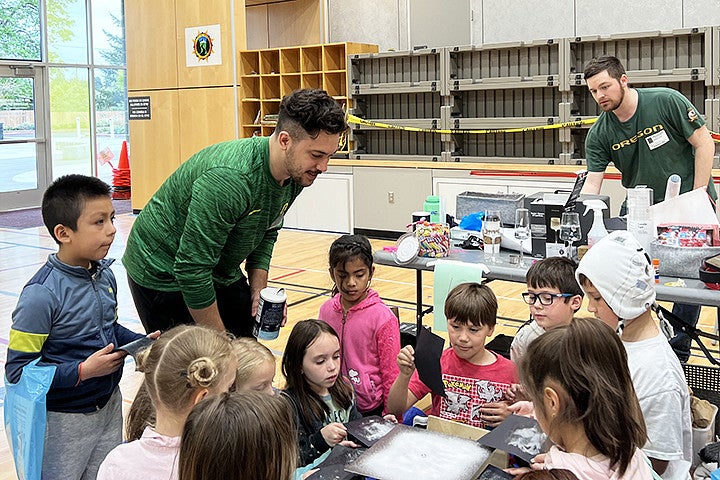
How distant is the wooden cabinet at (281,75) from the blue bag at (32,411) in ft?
24.6

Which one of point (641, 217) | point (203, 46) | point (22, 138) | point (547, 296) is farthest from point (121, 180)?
point (547, 296)

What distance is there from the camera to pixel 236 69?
10062mm

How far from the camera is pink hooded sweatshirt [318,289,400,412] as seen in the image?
3043 millimetres

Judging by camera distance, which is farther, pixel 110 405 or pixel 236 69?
pixel 236 69

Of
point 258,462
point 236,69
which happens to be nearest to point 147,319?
point 258,462

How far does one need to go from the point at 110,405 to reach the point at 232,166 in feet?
2.94

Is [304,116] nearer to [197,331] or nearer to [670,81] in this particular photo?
[197,331]

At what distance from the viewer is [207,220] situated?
2.33 meters

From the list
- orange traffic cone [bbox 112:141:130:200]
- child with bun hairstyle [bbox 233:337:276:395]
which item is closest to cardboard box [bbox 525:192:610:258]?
child with bun hairstyle [bbox 233:337:276:395]

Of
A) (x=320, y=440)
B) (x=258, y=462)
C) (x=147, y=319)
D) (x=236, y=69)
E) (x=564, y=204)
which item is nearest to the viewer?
(x=258, y=462)

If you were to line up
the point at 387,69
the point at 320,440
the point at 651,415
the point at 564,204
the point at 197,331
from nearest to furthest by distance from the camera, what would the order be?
the point at 197,331, the point at 651,415, the point at 320,440, the point at 564,204, the point at 387,69

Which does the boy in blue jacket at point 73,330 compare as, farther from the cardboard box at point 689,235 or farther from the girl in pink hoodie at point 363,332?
the cardboard box at point 689,235

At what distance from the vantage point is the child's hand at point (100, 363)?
2.29 meters

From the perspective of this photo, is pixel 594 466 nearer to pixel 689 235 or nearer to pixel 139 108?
pixel 689 235
